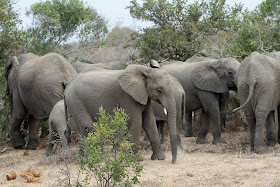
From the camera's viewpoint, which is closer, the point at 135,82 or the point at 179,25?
the point at 135,82

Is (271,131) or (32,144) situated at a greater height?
(271,131)

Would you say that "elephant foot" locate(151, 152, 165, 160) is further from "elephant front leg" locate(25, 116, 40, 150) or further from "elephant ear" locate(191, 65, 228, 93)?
"elephant front leg" locate(25, 116, 40, 150)

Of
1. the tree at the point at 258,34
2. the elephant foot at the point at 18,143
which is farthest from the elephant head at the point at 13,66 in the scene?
the tree at the point at 258,34

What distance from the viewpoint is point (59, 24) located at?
13.7m

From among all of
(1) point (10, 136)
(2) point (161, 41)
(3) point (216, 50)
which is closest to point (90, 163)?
(1) point (10, 136)

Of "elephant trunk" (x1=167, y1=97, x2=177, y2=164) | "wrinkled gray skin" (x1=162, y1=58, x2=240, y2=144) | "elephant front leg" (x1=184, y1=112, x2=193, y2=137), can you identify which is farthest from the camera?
"elephant front leg" (x1=184, y1=112, x2=193, y2=137)

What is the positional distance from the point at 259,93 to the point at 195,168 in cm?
192

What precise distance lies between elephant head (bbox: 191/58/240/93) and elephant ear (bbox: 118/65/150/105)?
9.51 ft

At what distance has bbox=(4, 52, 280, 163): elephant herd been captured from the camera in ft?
24.2

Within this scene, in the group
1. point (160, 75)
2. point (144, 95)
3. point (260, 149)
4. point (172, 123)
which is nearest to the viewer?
point (172, 123)

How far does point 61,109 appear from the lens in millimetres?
8359

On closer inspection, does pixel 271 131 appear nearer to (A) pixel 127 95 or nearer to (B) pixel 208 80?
(B) pixel 208 80

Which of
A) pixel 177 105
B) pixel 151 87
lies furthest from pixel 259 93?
pixel 151 87

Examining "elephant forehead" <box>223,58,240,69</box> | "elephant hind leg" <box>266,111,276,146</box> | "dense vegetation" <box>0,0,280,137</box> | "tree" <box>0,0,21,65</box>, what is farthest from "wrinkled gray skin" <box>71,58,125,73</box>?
"elephant hind leg" <box>266,111,276,146</box>
